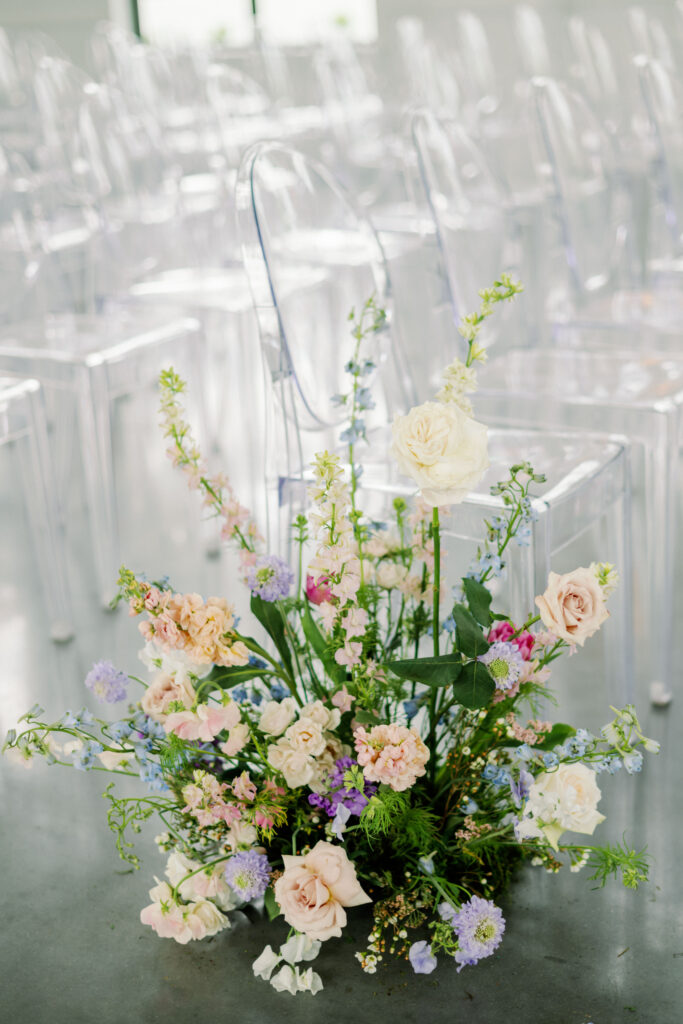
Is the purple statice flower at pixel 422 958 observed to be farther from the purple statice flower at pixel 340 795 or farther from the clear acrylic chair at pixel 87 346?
the clear acrylic chair at pixel 87 346

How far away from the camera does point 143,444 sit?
3643 millimetres

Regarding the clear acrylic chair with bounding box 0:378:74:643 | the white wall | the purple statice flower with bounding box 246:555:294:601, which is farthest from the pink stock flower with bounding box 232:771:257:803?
the white wall

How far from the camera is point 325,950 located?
155cm

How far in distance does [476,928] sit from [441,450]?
53 cm

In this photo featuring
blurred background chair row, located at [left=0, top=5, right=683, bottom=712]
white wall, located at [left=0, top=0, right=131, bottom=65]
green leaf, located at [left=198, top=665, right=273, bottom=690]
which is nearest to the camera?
green leaf, located at [left=198, top=665, right=273, bottom=690]

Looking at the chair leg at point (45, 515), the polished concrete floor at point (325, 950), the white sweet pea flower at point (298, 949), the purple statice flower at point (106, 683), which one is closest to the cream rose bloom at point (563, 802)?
the polished concrete floor at point (325, 950)

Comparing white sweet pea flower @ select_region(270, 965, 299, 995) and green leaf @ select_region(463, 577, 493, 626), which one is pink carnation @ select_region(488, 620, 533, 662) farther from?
white sweet pea flower @ select_region(270, 965, 299, 995)

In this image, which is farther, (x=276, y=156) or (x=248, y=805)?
(x=276, y=156)

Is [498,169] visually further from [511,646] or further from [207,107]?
[207,107]

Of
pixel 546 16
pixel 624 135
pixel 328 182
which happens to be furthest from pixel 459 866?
pixel 546 16

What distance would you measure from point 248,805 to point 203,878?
0.11 meters

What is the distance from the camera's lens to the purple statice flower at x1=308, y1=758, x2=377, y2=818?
4.80 feet

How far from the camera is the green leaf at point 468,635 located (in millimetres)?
1422

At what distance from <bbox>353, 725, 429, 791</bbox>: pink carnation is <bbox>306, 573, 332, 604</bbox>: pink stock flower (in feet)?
0.57
